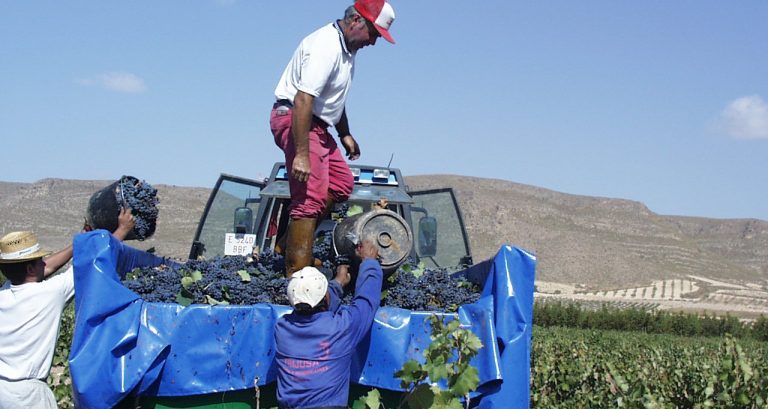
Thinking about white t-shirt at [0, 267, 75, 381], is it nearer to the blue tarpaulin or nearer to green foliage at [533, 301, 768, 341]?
the blue tarpaulin

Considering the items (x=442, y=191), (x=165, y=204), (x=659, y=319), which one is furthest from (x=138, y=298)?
(x=165, y=204)

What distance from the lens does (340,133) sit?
5789 millimetres

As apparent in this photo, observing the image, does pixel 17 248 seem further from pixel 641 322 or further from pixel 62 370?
pixel 641 322

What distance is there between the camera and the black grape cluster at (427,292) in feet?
15.1

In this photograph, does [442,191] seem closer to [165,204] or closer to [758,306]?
[758,306]

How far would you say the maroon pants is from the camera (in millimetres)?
4727

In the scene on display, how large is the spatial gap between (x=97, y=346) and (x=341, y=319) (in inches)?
41.0

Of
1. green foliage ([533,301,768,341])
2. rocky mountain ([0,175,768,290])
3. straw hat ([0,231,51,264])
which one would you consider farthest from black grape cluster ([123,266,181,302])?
rocky mountain ([0,175,768,290])

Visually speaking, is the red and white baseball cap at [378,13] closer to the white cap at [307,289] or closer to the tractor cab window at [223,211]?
the white cap at [307,289]

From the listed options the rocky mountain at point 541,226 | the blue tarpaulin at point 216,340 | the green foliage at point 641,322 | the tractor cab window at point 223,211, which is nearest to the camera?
the blue tarpaulin at point 216,340

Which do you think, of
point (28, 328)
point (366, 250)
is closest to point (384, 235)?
point (366, 250)

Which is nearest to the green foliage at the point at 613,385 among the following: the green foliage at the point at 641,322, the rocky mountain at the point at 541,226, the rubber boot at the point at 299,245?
the rubber boot at the point at 299,245

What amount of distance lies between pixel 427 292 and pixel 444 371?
3.78 feet

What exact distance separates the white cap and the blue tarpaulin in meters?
0.19
